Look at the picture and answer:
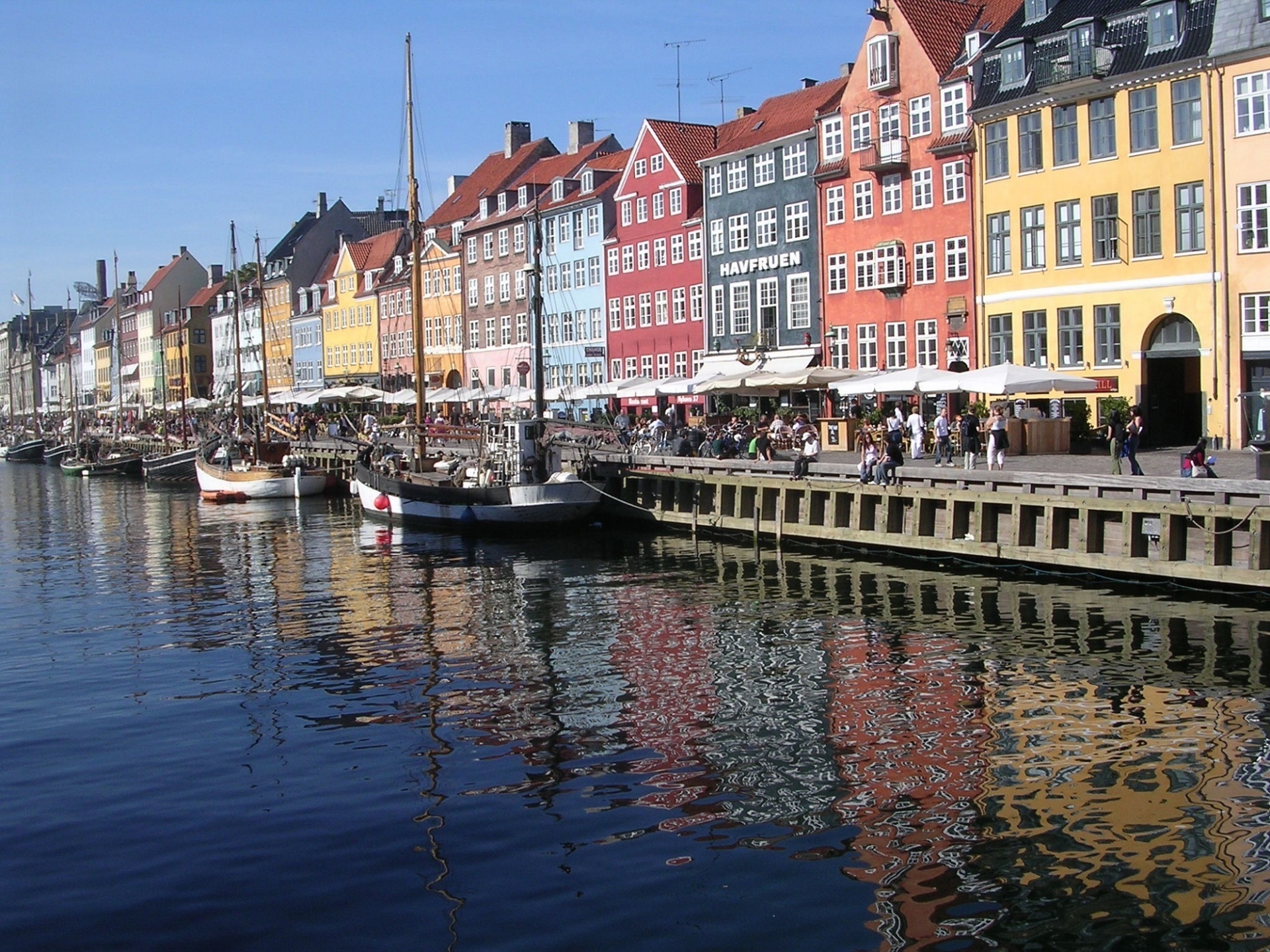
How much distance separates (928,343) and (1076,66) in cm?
1163

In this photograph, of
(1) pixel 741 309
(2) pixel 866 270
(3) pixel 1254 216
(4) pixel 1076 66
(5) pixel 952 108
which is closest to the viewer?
(3) pixel 1254 216

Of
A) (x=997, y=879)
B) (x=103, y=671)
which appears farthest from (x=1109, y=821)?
(x=103, y=671)


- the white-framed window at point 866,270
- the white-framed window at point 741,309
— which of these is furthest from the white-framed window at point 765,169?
the white-framed window at point 866,270

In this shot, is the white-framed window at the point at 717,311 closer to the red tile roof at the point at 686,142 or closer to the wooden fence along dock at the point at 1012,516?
the red tile roof at the point at 686,142

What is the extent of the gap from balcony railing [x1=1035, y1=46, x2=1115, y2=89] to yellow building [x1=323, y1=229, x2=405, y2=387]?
63.8 m

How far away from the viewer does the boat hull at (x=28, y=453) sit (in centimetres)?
12775

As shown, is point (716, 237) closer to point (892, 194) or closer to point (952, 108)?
point (892, 194)

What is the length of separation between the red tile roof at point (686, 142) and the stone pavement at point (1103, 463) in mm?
30242

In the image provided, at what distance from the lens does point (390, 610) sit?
90.2 feet

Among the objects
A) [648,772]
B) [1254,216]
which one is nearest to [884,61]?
[1254,216]

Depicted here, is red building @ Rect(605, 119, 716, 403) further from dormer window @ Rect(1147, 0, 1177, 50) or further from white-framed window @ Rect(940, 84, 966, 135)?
dormer window @ Rect(1147, 0, 1177, 50)

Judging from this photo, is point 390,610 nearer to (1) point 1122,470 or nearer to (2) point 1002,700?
(2) point 1002,700

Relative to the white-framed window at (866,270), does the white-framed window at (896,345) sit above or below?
below

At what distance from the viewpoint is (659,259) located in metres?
71.2
